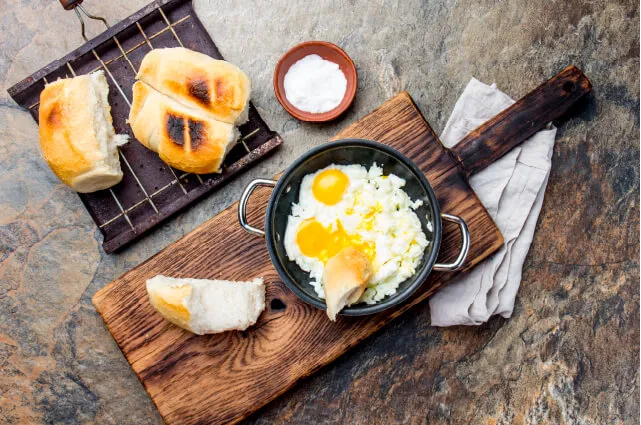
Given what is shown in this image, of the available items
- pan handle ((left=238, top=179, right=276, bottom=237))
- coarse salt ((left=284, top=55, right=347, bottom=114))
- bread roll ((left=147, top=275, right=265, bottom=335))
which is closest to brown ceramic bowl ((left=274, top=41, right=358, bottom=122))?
coarse salt ((left=284, top=55, right=347, bottom=114))

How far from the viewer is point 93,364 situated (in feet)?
10.6

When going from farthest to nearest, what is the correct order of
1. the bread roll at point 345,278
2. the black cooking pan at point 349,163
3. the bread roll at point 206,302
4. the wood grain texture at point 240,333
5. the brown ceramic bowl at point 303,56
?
the brown ceramic bowl at point 303,56 → the wood grain texture at point 240,333 → the bread roll at point 206,302 → the black cooking pan at point 349,163 → the bread roll at point 345,278

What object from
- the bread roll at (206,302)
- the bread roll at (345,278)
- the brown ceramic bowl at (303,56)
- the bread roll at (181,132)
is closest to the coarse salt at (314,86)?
the brown ceramic bowl at (303,56)

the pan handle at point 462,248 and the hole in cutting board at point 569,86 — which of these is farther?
the hole in cutting board at point 569,86

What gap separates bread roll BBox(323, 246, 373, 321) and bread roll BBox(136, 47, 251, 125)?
1.02 meters

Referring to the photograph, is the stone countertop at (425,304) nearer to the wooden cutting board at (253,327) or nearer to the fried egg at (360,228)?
the wooden cutting board at (253,327)

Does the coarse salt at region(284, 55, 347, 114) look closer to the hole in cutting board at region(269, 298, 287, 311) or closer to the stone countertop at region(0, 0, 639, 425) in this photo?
the stone countertop at region(0, 0, 639, 425)

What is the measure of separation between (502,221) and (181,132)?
→ 6.14ft

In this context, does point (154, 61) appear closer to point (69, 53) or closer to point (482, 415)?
point (69, 53)

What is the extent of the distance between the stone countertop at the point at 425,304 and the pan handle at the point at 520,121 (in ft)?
0.93

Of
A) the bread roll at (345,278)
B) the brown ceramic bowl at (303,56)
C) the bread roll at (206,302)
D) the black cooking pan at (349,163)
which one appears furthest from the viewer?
the brown ceramic bowl at (303,56)

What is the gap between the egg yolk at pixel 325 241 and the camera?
274cm

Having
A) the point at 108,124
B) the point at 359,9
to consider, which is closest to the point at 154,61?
the point at 108,124

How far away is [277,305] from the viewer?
117 inches
